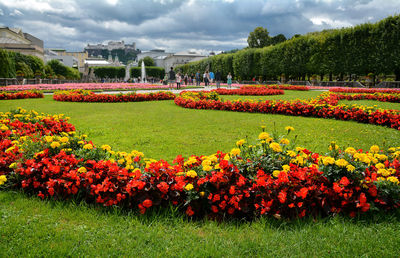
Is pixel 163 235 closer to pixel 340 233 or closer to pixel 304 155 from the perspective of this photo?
pixel 340 233

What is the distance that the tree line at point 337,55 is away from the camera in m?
25.6

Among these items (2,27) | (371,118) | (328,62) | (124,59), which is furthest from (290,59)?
(124,59)

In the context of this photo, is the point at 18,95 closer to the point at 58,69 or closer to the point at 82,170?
the point at 82,170

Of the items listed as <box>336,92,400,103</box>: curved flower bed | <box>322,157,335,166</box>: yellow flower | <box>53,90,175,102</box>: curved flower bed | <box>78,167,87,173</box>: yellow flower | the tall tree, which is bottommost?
<box>78,167,87,173</box>: yellow flower

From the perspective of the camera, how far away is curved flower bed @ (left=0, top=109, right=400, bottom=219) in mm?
2721

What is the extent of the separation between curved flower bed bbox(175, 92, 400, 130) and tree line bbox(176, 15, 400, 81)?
21.1m

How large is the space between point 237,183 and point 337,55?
104ft

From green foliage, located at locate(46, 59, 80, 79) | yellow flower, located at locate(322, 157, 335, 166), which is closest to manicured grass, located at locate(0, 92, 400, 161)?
yellow flower, located at locate(322, 157, 335, 166)

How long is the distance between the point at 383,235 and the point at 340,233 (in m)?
0.33

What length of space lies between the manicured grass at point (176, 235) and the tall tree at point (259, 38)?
68.0 metres

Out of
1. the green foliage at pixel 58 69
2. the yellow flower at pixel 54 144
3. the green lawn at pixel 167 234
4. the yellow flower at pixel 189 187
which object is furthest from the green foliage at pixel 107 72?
the yellow flower at pixel 189 187

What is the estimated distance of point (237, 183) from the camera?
110 inches

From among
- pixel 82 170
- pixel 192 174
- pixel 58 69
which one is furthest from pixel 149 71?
pixel 192 174

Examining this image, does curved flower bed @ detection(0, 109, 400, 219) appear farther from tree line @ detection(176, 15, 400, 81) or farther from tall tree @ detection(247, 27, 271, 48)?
tall tree @ detection(247, 27, 271, 48)
